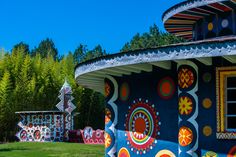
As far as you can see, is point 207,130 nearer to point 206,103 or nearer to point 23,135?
point 206,103

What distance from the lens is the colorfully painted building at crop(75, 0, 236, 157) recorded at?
9.19 meters

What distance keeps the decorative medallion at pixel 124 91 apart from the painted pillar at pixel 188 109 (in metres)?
2.05

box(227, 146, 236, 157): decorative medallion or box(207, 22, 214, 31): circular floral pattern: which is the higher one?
box(207, 22, 214, 31): circular floral pattern

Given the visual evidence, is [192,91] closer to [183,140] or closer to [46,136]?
[183,140]

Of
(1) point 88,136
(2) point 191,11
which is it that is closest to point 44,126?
(1) point 88,136

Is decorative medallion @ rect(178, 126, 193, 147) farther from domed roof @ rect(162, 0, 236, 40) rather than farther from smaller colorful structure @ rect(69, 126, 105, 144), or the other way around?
smaller colorful structure @ rect(69, 126, 105, 144)

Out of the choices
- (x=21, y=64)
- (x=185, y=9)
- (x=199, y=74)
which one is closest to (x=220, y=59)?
(x=199, y=74)

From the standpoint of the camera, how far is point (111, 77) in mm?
11953

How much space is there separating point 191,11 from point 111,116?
3.51 metres

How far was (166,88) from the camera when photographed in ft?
34.2

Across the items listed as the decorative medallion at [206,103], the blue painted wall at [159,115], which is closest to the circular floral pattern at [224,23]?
the blue painted wall at [159,115]

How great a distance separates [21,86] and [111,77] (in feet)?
95.8

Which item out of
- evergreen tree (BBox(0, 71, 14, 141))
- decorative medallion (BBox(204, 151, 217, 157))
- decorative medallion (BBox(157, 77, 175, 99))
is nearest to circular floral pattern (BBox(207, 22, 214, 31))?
decorative medallion (BBox(157, 77, 175, 99))

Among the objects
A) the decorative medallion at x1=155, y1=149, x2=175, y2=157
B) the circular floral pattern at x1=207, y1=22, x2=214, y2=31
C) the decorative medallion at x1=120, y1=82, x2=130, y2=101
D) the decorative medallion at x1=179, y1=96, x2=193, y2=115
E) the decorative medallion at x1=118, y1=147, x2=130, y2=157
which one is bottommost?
the decorative medallion at x1=118, y1=147, x2=130, y2=157
